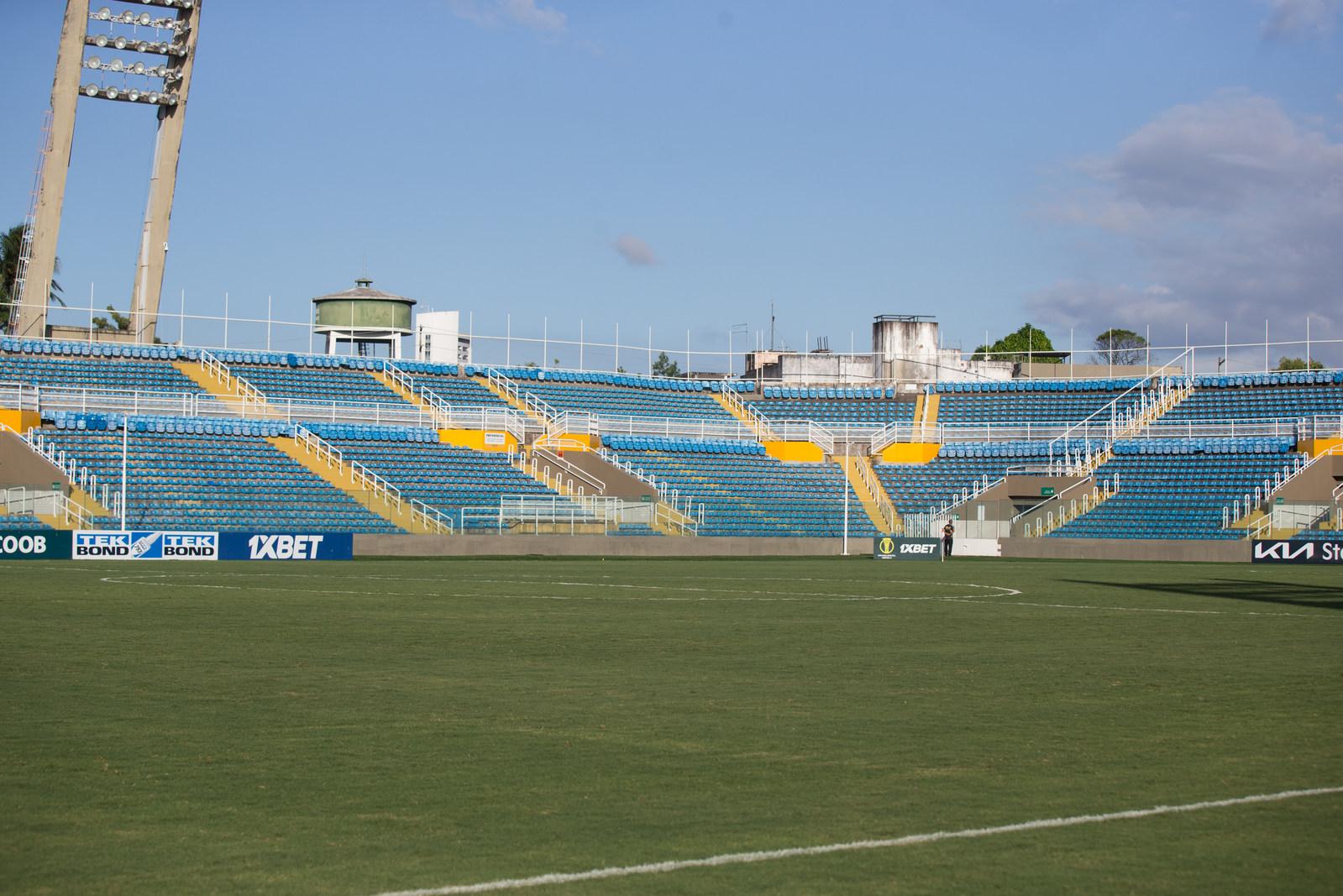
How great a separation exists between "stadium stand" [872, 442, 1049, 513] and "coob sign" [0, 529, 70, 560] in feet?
119

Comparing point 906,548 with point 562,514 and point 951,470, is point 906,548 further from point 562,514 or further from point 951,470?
point 951,470

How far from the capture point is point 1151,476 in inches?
2611

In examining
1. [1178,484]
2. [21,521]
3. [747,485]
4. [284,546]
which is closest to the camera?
[284,546]

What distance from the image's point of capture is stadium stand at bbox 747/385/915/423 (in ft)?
257

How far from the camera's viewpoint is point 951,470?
235 feet

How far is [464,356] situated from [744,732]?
6992cm

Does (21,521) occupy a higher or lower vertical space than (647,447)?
lower

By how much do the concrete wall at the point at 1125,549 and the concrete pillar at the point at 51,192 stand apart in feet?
135

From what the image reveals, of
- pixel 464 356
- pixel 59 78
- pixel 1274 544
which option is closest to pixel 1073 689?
pixel 1274 544

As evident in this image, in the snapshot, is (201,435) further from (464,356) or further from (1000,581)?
(1000,581)

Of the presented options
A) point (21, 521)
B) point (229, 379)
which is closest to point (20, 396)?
point (21, 521)

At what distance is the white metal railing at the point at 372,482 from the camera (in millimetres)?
57219

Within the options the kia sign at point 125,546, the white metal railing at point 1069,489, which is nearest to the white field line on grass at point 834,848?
the kia sign at point 125,546

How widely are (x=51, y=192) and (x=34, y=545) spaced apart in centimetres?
2388
